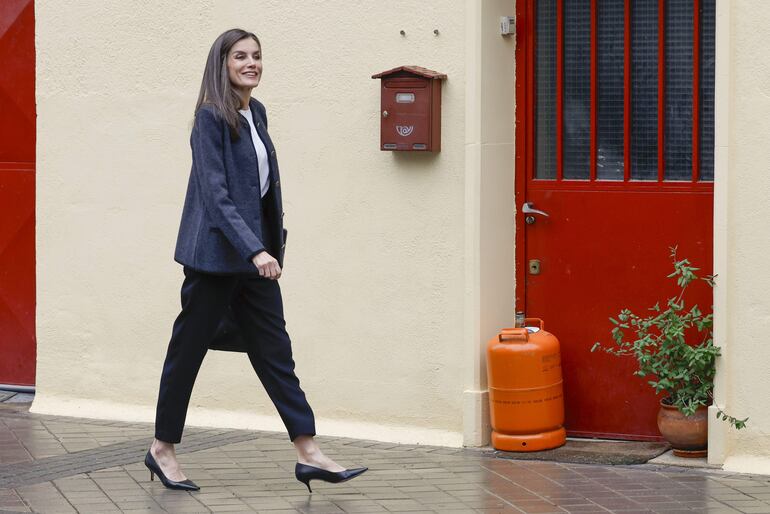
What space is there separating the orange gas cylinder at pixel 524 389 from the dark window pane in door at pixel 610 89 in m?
0.93

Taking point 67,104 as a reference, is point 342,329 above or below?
below

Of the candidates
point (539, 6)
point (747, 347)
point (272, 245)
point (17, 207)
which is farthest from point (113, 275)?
point (747, 347)

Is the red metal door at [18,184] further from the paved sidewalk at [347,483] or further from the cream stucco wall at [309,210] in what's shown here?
the paved sidewalk at [347,483]

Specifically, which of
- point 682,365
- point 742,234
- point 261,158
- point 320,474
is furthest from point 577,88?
point 320,474

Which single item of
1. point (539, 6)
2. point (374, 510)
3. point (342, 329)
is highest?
point (539, 6)

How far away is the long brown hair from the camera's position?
6422mm

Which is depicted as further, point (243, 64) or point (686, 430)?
point (686, 430)

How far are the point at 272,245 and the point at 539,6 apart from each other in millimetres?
2121

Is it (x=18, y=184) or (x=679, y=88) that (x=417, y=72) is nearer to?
(x=679, y=88)

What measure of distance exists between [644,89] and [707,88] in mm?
329

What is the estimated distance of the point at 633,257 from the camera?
7574mm

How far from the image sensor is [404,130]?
7.69 m

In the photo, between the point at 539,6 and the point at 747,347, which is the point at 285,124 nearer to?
the point at 539,6

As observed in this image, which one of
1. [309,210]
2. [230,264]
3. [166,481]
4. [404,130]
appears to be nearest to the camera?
[230,264]
